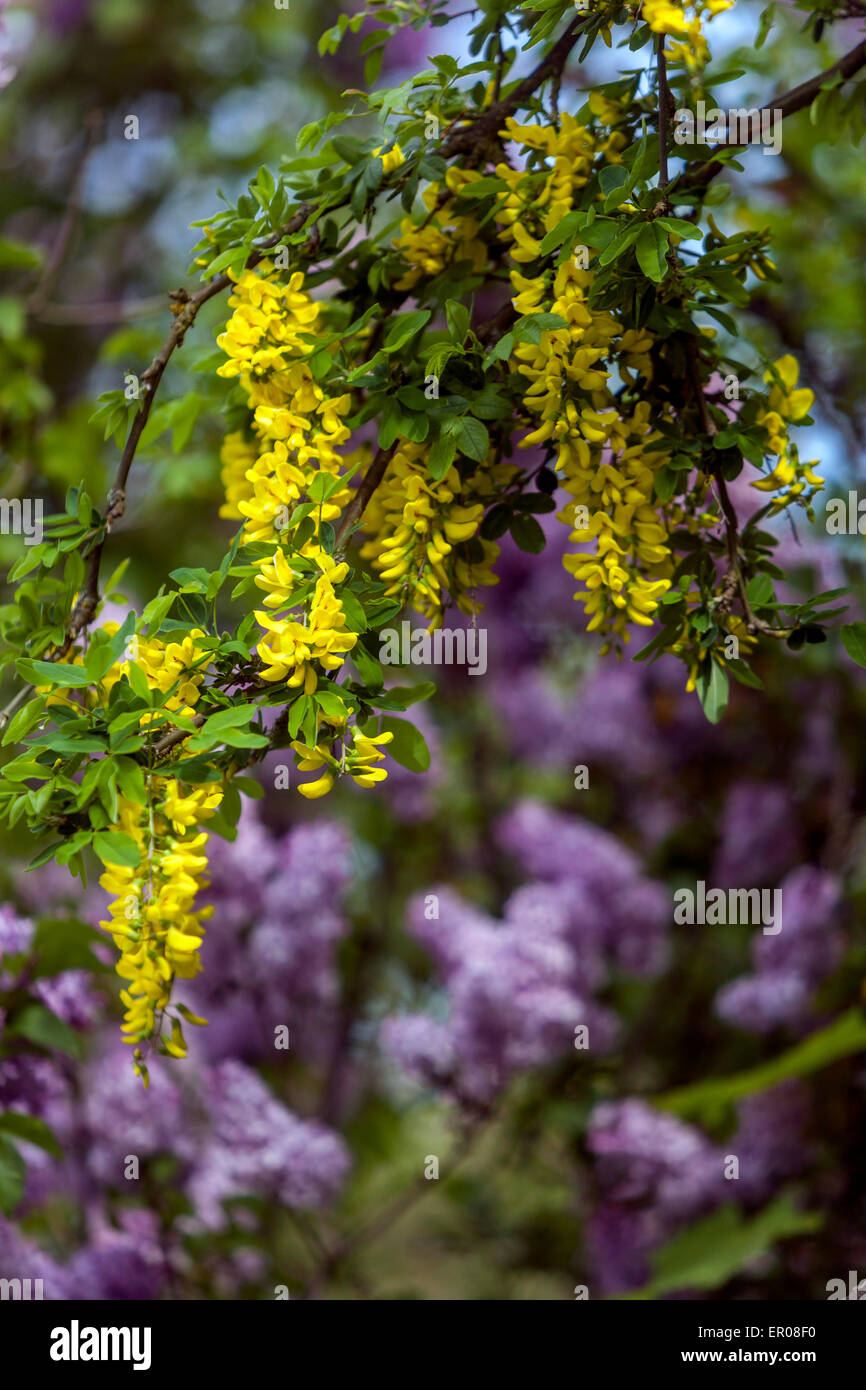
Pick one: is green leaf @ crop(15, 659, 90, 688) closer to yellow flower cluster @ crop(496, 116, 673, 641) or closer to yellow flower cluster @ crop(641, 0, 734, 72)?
yellow flower cluster @ crop(496, 116, 673, 641)

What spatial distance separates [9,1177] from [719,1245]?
0.61 meters

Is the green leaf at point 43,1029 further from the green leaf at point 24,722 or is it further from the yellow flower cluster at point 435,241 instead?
the yellow flower cluster at point 435,241

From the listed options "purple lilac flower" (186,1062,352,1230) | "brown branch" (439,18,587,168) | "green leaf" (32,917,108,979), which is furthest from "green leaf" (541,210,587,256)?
"purple lilac flower" (186,1062,352,1230)

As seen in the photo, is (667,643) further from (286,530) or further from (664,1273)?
(664,1273)

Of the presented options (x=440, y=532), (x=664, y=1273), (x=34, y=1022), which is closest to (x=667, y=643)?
(x=440, y=532)

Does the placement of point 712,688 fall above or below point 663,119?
below

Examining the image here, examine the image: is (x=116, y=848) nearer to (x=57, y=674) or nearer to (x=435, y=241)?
(x=57, y=674)

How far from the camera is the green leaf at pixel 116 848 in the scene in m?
0.42

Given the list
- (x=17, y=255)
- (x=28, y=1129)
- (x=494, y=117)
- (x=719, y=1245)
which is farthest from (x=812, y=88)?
(x=719, y=1245)

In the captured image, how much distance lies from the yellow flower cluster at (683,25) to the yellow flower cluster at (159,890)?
1.11 ft

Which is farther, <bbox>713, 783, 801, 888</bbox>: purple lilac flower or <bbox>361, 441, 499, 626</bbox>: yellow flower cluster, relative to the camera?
<bbox>713, 783, 801, 888</bbox>: purple lilac flower

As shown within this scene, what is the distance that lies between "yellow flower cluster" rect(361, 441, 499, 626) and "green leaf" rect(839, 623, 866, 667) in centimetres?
17

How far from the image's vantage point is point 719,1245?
3.24 ft

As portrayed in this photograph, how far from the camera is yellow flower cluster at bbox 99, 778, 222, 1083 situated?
0.46 m
